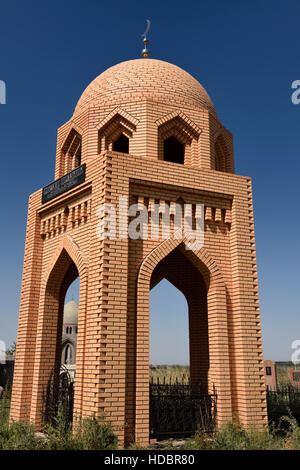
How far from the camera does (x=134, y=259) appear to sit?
7.01m

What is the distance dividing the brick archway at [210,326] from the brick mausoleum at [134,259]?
0.02m

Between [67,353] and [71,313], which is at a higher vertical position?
[71,313]

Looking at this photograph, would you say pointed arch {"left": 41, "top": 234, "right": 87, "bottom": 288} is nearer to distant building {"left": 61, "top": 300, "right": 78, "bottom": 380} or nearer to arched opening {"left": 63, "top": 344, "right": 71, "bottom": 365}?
distant building {"left": 61, "top": 300, "right": 78, "bottom": 380}

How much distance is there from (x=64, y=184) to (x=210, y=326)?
4.24 metres

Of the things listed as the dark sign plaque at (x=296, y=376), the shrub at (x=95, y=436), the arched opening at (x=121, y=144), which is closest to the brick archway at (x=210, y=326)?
the shrub at (x=95, y=436)

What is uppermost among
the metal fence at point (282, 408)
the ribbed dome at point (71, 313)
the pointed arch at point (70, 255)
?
the ribbed dome at point (71, 313)

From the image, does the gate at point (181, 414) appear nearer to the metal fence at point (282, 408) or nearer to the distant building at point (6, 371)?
the metal fence at point (282, 408)

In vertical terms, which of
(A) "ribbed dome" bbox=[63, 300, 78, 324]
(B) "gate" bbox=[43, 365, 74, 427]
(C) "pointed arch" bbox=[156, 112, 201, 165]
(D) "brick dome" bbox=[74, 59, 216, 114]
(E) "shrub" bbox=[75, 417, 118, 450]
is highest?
(D) "brick dome" bbox=[74, 59, 216, 114]

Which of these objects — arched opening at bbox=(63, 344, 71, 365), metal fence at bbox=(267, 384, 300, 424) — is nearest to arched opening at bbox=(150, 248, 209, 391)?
metal fence at bbox=(267, 384, 300, 424)

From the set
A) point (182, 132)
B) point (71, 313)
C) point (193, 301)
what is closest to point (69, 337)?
point (71, 313)

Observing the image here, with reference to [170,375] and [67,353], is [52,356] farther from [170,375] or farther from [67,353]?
[67,353]

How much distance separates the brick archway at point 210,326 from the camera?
635cm

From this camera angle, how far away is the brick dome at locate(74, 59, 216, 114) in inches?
360

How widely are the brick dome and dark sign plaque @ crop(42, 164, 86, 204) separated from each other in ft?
6.72
